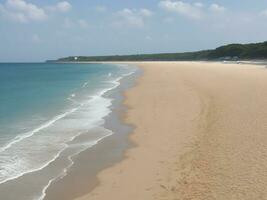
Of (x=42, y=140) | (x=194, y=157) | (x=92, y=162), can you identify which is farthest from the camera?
(x=42, y=140)

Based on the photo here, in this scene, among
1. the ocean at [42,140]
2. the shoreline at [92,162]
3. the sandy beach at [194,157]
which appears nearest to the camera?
the sandy beach at [194,157]

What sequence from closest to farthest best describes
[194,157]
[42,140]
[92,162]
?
[194,157]
[92,162]
[42,140]

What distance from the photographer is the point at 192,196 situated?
7.91m

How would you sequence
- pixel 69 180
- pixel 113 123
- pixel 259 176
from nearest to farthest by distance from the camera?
pixel 259 176 → pixel 69 180 → pixel 113 123

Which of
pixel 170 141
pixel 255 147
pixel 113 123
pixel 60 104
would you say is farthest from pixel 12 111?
pixel 255 147

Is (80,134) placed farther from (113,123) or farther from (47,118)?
(47,118)

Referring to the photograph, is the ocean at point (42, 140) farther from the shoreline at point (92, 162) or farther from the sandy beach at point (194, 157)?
the sandy beach at point (194, 157)

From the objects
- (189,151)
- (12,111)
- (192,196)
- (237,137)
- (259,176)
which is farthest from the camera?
(12,111)

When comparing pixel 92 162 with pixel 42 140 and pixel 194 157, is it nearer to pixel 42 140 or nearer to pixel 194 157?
pixel 194 157

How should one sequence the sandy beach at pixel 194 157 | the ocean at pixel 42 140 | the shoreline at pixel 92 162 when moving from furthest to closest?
the ocean at pixel 42 140, the shoreline at pixel 92 162, the sandy beach at pixel 194 157

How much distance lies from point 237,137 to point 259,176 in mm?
3705

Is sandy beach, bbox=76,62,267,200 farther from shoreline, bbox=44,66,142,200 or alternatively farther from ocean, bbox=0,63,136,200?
ocean, bbox=0,63,136,200

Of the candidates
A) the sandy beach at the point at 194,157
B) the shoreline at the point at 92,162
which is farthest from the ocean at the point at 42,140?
the sandy beach at the point at 194,157

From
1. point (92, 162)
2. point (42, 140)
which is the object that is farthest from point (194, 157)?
point (42, 140)
